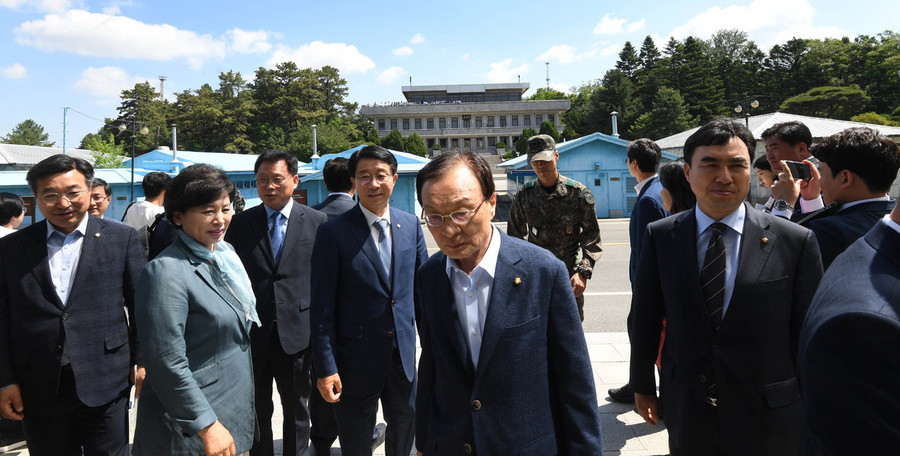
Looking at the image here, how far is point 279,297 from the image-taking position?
3.75 m

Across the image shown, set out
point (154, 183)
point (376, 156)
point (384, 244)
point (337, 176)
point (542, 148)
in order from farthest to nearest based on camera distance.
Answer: point (154, 183) → point (337, 176) → point (542, 148) → point (376, 156) → point (384, 244)

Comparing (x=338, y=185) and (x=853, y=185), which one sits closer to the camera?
(x=853, y=185)

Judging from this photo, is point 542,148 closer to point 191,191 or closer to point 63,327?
point 191,191

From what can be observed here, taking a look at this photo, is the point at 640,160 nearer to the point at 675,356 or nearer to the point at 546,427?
the point at 675,356

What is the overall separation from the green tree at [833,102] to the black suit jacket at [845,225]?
60446 mm

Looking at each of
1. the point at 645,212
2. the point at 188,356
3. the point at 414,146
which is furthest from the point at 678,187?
the point at 414,146

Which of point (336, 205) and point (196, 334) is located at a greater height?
point (336, 205)

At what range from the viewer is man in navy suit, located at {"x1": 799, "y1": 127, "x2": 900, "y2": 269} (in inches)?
103

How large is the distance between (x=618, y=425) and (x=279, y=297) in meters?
2.97

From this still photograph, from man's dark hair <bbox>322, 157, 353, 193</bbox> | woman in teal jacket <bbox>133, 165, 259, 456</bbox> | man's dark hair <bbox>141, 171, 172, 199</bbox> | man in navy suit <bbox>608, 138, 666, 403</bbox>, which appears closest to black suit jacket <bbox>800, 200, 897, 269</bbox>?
man in navy suit <bbox>608, 138, 666, 403</bbox>

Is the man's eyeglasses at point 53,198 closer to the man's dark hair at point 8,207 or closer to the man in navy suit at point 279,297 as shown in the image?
the man in navy suit at point 279,297

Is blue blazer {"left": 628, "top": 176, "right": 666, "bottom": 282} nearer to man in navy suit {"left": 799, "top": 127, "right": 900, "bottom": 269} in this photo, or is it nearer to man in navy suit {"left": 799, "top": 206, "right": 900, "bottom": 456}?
man in navy suit {"left": 799, "top": 127, "right": 900, "bottom": 269}

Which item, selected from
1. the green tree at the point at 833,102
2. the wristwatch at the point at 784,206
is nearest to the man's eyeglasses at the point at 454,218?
the wristwatch at the point at 784,206

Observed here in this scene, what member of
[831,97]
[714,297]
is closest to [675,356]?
[714,297]
